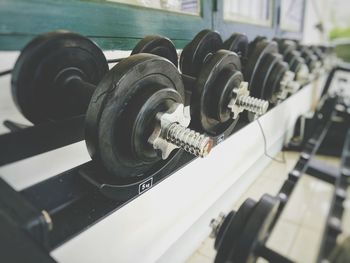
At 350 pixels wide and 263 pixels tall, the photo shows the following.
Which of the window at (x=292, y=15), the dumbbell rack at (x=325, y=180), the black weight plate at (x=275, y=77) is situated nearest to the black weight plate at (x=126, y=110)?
the dumbbell rack at (x=325, y=180)

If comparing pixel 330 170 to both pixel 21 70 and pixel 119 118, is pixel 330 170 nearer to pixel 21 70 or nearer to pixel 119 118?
pixel 119 118

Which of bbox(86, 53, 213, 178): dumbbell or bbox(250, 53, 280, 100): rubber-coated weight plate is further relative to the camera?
bbox(250, 53, 280, 100): rubber-coated weight plate

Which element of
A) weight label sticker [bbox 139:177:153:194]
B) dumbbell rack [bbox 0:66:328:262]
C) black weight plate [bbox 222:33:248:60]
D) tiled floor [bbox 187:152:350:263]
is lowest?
tiled floor [bbox 187:152:350:263]

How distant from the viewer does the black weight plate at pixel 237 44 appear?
2.61 feet

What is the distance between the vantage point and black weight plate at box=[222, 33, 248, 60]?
80 cm

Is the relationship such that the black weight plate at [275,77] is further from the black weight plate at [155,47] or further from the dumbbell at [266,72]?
the black weight plate at [155,47]

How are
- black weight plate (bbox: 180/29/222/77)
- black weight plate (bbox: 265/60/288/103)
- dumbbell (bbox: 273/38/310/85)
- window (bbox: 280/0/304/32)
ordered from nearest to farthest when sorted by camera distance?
black weight plate (bbox: 180/29/222/77), black weight plate (bbox: 265/60/288/103), dumbbell (bbox: 273/38/310/85), window (bbox: 280/0/304/32)

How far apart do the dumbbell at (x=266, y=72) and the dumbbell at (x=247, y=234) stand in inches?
15.6

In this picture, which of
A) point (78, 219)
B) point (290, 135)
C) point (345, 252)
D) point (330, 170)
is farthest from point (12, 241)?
point (290, 135)

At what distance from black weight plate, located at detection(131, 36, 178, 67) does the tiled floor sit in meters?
0.74

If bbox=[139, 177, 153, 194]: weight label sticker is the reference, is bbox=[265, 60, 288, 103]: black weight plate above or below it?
above

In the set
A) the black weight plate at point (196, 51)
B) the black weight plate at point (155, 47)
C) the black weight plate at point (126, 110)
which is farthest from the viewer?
the black weight plate at point (196, 51)

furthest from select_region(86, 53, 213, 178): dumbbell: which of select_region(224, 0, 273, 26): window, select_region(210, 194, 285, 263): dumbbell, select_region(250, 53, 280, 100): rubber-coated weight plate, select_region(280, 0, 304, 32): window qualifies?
select_region(280, 0, 304, 32): window

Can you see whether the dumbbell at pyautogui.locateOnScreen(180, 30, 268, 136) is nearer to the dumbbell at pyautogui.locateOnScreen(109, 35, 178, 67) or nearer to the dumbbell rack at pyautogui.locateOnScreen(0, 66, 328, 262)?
the dumbbell at pyautogui.locateOnScreen(109, 35, 178, 67)
